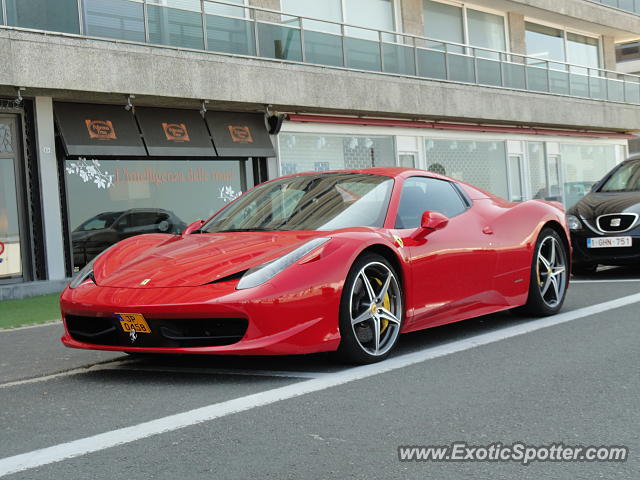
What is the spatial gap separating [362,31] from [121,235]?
26.0 feet

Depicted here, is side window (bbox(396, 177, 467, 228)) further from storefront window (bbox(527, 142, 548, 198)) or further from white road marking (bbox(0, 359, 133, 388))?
storefront window (bbox(527, 142, 548, 198))

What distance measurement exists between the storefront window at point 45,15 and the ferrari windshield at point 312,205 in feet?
27.5

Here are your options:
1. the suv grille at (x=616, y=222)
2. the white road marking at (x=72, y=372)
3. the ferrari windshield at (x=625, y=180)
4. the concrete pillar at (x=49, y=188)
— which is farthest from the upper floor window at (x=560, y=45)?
the white road marking at (x=72, y=372)

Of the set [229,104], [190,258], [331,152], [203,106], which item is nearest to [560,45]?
Answer: [331,152]

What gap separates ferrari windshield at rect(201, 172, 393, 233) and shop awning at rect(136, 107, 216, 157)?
987cm

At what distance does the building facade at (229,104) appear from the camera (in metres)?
14.4

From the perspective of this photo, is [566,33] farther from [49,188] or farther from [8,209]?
[8,209]

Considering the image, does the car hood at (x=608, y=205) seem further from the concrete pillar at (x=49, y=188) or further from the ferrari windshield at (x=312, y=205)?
the concrete pillar at (x=49, y=188)

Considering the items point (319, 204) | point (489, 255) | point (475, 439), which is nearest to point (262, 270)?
point (319, 204)

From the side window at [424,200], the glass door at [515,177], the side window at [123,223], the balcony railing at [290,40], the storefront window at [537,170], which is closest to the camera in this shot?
the side window at [424,200]

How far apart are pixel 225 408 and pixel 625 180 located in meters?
8.64

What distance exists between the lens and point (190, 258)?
17.8 feet

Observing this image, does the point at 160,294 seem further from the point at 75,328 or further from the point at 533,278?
the point at 533,278

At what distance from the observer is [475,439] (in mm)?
3703
